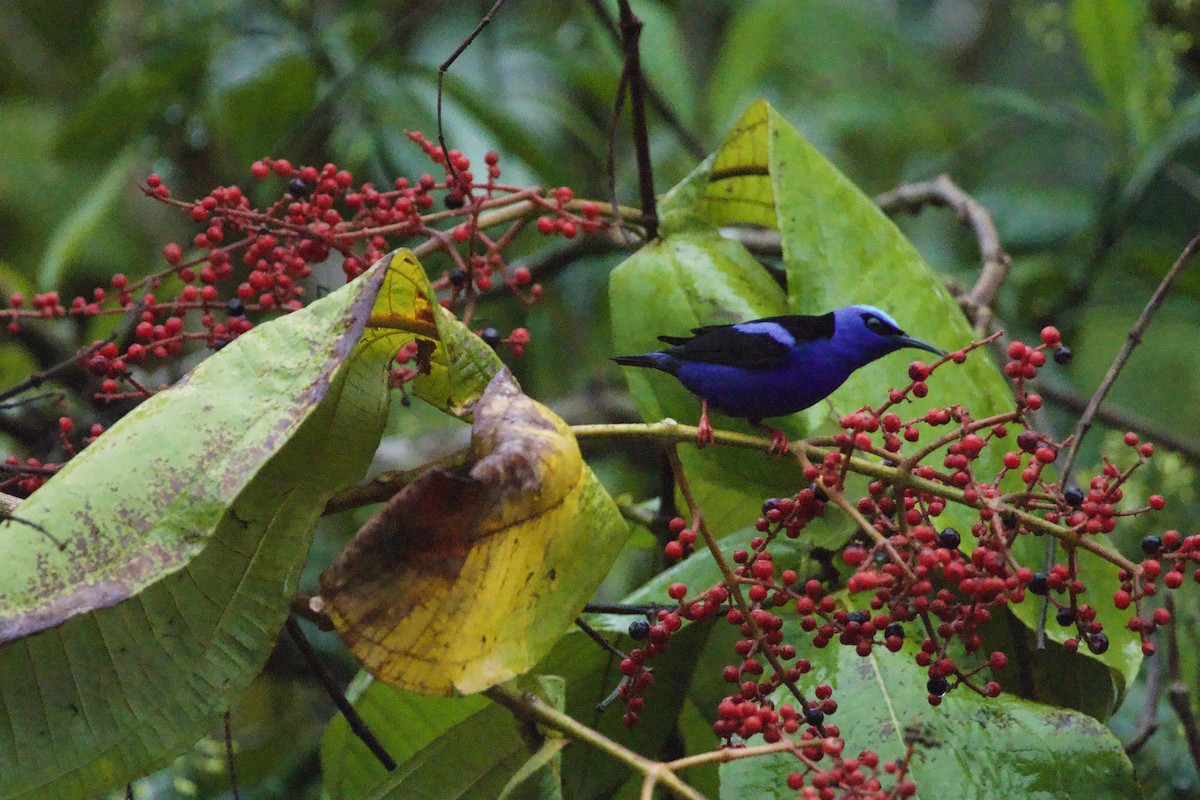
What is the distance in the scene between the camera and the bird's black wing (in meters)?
1.42

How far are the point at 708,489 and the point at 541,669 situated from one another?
38 centimetres

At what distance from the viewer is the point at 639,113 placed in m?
1.56

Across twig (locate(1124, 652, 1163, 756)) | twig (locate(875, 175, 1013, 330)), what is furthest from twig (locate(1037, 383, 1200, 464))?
twig (locate(1124, 652, 1163, 756))

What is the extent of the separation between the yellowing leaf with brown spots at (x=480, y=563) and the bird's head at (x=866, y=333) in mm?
524

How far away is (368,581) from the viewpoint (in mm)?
908

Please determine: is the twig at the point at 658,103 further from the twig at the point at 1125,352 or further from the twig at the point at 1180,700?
the twig at the point at 1180,700

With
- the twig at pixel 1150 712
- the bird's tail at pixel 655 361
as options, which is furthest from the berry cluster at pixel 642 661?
the twig at pixel 1150 712

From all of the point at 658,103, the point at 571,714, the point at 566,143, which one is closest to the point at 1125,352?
the point at 571,714

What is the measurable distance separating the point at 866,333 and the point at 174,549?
87 centimetres

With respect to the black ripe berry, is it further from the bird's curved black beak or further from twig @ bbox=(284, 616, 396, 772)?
twig @ bbox=(284, 616, 396, 772)

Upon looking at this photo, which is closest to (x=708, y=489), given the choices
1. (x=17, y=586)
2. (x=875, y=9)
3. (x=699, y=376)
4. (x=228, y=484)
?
(x=699, y=376)

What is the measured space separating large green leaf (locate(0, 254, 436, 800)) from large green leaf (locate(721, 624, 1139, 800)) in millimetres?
484

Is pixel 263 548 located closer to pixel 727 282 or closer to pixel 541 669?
pixel 541 669

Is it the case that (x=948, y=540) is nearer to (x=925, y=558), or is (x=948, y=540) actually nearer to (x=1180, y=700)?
(x=925, y=558)
